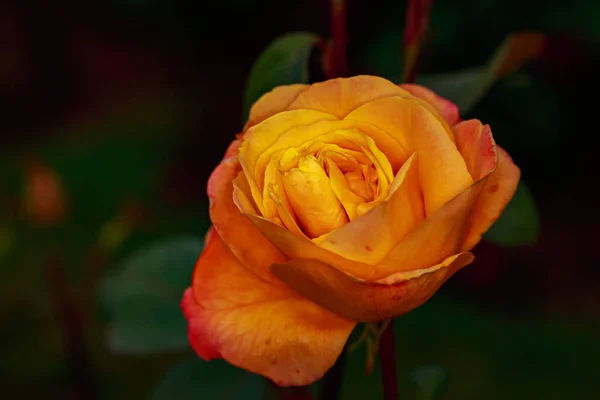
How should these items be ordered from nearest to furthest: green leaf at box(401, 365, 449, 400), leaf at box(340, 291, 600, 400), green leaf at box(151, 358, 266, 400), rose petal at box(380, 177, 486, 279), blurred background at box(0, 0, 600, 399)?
1. rose petal at box(380, 177, 486, 279)
2. green leaf at box(401, 365, 449, 400)
3. green leaf at box(151, 358, 266, 400)
4. blurred background at box(0, 0, 600, 399)
5. leaf at box(340, 291, 600, 400)

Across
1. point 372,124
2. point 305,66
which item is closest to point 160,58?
point 305,66

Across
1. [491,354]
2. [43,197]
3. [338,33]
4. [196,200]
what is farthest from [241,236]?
[196,200]

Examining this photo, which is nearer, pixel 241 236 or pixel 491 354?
pixel 241 236

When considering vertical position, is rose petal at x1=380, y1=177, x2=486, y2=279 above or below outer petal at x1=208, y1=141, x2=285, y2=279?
above

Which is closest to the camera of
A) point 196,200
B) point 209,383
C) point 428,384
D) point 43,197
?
point 428,384

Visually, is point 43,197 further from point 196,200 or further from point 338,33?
point 196,200

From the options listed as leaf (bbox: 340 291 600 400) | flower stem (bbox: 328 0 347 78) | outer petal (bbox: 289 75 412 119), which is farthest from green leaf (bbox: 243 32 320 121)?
leaf (bbox: 340 291 600 400)

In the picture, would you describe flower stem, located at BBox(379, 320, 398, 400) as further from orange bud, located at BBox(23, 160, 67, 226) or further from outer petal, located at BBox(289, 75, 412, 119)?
orange bud, located at BBox(23, 160, 67, 226)
